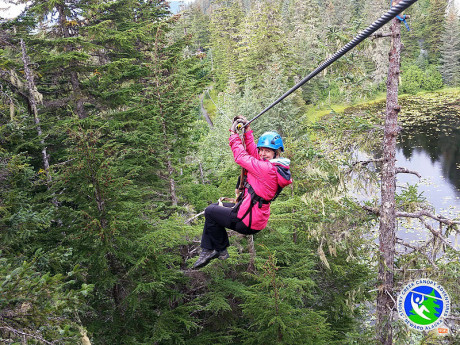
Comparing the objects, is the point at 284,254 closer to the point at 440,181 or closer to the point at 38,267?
the point at 38,267

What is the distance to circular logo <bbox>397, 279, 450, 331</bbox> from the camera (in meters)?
7.43

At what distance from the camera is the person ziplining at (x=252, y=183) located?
4121 mm

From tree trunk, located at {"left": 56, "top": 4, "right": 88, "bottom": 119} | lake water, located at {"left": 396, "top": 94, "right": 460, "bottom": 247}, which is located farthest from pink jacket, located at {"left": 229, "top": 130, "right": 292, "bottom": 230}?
lake water, located at {"left": 396, "top": 94, "right": 460, "bottom": 247}

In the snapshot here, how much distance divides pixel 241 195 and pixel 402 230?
64.9 feet

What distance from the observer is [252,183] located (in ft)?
14.0

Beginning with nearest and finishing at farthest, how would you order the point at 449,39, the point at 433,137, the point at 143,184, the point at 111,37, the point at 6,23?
1. the point at 143,184
2. the point at 6,23
3. the point at 111,37
4. the point at 433,137
5. the point at 449,39

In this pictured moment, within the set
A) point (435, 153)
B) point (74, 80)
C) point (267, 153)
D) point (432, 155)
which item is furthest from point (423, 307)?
point (435, 153)

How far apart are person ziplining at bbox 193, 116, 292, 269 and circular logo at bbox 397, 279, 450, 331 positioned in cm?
540

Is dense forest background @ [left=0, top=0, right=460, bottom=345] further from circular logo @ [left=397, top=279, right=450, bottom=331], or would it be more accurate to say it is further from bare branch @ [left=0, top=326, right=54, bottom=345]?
circular logo @ [left=397, top=279, right=450, bottom=331]

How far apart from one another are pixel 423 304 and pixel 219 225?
6222 millimetres

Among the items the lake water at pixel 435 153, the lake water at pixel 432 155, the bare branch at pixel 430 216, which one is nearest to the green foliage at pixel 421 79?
the lake water at pixel 432 155

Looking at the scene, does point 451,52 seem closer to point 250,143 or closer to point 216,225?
point 250,143

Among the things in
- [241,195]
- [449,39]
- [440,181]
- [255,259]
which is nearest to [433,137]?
[440,181]

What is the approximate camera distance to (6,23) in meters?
11.7
